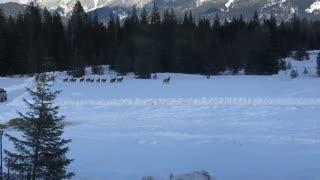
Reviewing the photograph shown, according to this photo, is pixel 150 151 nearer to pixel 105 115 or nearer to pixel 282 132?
pixel 282 132

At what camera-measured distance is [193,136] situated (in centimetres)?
2109

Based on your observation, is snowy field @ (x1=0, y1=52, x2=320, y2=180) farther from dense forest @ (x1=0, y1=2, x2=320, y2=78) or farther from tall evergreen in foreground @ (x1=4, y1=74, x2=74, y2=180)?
dense forest @ (x1=0, y1=2, x2=320, y2=78)

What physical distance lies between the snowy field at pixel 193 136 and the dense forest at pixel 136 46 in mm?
32800

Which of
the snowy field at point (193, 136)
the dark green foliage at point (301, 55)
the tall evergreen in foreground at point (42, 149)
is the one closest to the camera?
the tall evergreen in foreground at point (42, 149)

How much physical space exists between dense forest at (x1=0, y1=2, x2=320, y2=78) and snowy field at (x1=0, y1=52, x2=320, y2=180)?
32800mm

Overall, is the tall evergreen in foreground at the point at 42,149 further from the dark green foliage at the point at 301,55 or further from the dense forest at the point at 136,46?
the dark green foliage at the point at 301,55

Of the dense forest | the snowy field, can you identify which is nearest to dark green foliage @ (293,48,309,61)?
the dense forest

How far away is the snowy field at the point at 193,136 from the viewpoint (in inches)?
632

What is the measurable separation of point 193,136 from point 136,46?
5750 centimetres

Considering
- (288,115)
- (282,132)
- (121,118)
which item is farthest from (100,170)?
(288,115)

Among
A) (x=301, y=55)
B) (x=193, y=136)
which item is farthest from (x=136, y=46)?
(x=193, y=136)

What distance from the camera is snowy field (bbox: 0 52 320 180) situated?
1605 cm

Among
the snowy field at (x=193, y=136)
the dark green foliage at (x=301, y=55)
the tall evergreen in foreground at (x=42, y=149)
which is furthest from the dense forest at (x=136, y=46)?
the tall evergreen in foreground at (x=42, y=149)

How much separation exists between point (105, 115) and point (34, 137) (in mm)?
16817
